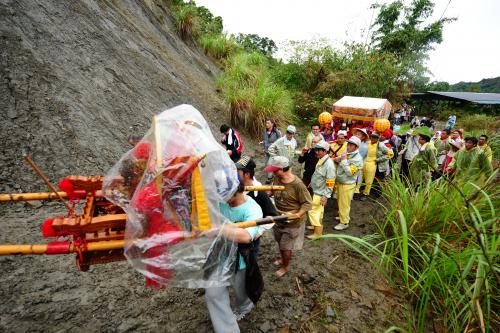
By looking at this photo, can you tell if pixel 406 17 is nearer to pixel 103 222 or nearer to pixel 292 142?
pixel 292 142

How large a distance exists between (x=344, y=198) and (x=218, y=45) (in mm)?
11125

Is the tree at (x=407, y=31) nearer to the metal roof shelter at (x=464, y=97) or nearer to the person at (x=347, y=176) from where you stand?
the metal roof shelter at (x=464, y=97)

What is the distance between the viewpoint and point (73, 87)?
17.0 feet

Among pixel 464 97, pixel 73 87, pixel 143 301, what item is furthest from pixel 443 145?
pixel 464 97

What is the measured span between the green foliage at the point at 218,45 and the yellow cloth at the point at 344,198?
10.9 m

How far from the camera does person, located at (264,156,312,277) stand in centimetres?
322

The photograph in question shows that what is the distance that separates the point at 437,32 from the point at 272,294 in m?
29.0

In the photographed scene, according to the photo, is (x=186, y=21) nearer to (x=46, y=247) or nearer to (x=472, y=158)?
(x=472, y=158)

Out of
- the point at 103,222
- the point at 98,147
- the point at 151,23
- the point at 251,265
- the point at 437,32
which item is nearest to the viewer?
the point at 103,222

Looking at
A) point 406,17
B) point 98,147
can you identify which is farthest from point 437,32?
point 98,147

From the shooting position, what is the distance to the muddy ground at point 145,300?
2439mm

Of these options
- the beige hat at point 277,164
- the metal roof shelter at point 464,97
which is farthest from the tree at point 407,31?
the beige hat at point 277,164

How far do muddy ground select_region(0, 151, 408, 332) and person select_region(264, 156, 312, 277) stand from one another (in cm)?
44

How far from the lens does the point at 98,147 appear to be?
4719 mm
